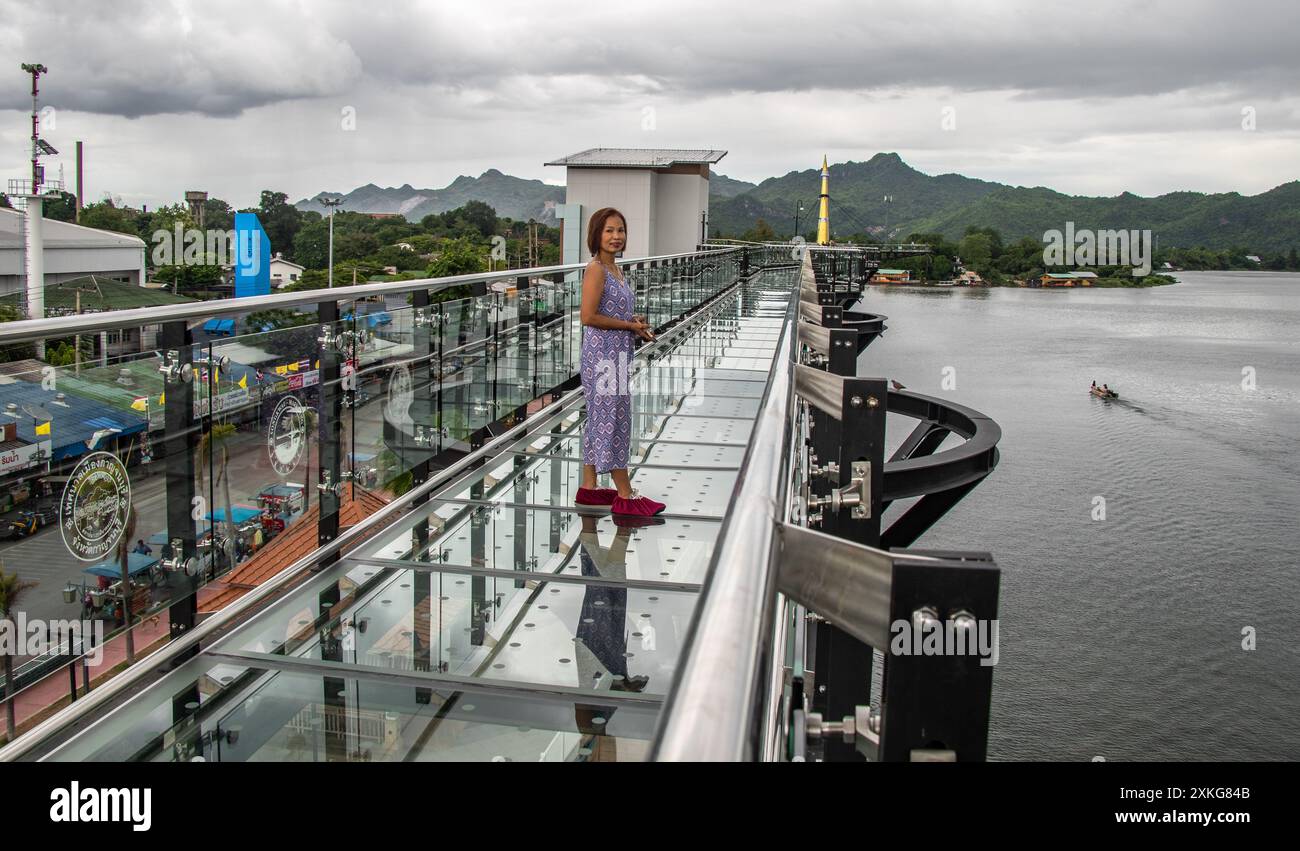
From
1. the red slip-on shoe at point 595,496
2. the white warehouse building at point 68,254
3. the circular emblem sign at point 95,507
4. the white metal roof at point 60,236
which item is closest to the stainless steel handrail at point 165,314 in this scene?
the circular emblem sign at point 95,507

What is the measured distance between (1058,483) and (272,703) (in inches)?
2516

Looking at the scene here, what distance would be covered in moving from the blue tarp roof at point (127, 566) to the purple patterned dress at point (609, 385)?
8.22ft

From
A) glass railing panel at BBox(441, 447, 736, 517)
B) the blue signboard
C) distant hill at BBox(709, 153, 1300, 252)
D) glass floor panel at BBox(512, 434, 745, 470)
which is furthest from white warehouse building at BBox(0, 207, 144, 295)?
distant hill at BBox(709, 153, 1300, 252)

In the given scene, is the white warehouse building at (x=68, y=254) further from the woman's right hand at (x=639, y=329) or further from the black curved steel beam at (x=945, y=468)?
the woman's right hand at (x=639, y=329)

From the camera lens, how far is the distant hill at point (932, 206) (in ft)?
398

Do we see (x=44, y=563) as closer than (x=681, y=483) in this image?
Yes

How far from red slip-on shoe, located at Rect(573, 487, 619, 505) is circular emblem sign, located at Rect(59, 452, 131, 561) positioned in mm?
2599

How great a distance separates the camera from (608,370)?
19.1 feet

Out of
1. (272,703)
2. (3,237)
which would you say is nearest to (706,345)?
(272,703)

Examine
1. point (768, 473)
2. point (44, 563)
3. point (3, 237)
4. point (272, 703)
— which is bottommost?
point (272, 703)

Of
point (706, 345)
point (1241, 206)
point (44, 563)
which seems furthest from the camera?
point (1241, 206)

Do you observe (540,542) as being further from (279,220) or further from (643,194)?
(279,220)
